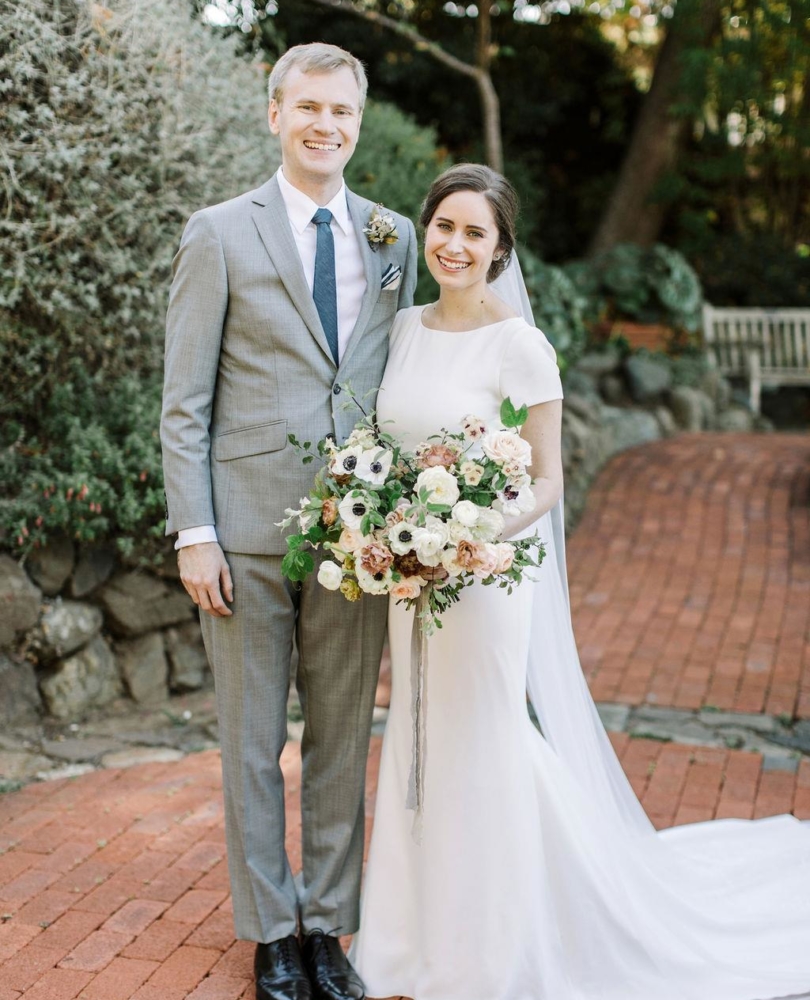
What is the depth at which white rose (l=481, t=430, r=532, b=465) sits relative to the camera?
89.1 inches

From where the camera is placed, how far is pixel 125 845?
3498 millimetres

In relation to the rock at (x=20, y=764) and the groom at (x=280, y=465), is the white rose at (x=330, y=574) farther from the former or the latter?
the rock at (x=20, y=764)

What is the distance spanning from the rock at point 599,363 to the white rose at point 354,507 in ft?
25.5

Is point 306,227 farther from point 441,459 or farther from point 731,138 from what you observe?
point 731,138

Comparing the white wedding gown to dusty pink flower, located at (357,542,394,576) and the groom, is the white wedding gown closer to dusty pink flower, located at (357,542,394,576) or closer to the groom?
the groom

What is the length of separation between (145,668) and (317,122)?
2893 millimetres

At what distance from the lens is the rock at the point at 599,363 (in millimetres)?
9805

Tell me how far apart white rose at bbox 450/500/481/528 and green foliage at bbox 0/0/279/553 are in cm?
256

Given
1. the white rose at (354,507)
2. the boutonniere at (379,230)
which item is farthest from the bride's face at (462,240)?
the white rose at (354,507)

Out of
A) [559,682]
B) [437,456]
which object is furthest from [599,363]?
[437,456]

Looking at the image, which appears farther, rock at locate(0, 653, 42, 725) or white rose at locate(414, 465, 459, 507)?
rock at locate(0, 653, 42, 725)

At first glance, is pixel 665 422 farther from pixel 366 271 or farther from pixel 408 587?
pixel 408 587

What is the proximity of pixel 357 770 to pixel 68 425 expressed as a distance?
2.59 metres

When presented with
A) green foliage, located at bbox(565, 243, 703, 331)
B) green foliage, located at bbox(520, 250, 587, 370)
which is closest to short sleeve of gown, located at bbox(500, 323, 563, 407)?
green foliage, located at bbox(520, 250, 587, 370)
